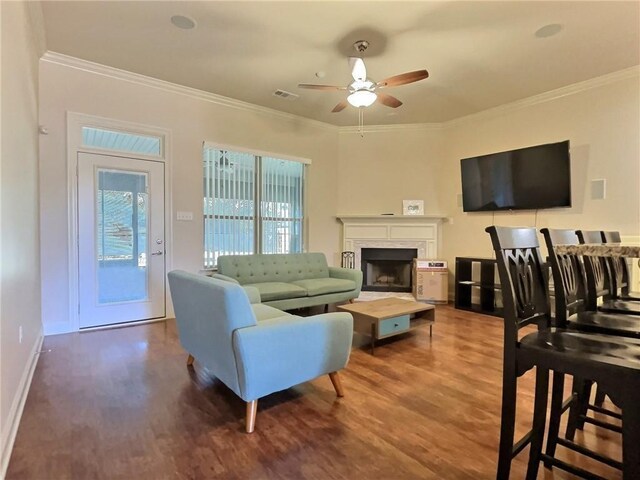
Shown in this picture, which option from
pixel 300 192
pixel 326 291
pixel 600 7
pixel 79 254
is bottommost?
pixel 326 291

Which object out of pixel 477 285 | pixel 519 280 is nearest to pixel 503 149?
pixel 477 285

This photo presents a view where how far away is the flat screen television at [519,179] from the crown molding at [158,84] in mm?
2808

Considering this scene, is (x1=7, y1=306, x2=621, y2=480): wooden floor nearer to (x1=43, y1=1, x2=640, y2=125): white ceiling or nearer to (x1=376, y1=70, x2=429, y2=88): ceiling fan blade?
(x1=376, y1=70, x2=429, y2=88): ceiling fan blade

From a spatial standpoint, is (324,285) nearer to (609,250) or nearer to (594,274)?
(594,274)

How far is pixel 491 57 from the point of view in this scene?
12.4ft

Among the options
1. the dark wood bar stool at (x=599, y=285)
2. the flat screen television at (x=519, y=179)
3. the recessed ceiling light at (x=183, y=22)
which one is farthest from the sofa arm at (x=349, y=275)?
the recessed ceiling light at (x=183, y=22)

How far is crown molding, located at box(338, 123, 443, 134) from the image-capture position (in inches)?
239

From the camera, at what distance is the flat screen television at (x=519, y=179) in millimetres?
4539

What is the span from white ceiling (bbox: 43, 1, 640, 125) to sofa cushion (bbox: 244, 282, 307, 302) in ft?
8.46

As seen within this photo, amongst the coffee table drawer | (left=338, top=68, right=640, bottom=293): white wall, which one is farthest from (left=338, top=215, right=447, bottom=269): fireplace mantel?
the coffee table drawer

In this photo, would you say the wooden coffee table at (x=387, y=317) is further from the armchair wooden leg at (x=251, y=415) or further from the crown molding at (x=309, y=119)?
the crown molding at (x=309, y=119)

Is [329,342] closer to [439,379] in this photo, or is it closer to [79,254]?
[439,379]

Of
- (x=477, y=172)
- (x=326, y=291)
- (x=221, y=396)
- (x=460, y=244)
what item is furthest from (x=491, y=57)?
(x=221, y=396)

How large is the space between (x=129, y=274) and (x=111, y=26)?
104 inches
